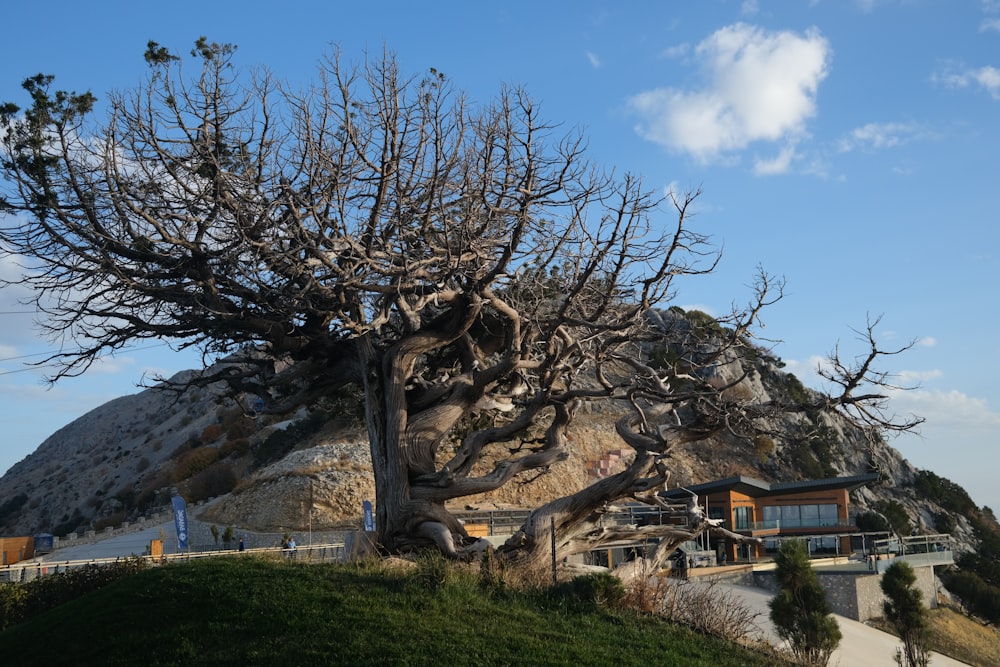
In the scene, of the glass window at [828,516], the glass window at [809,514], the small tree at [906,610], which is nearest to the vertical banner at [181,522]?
the small tree at [906,610]

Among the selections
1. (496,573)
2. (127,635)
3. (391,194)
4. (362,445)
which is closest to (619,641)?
(496,573)

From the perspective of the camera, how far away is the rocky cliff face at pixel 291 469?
155 feet

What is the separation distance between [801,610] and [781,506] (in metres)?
24.6

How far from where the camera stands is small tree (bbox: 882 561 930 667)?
20.8 m

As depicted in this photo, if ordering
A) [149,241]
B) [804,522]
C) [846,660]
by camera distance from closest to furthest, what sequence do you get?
1. [149,241]
2. [846,660]
3. [804,522]

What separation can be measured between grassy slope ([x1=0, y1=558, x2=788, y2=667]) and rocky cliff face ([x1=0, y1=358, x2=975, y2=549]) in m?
30.5

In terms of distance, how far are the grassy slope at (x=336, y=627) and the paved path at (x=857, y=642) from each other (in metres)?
11.0

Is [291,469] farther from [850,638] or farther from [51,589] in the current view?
[51,589]

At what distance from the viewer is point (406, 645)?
10016mm

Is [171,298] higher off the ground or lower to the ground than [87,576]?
higher

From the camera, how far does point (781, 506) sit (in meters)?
42.7

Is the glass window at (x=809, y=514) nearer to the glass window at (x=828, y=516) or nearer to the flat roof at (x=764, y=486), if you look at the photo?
the glass window at (x=828, y=516)

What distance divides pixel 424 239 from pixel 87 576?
8.72 m

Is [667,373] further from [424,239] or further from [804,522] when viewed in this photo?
[804,522]
